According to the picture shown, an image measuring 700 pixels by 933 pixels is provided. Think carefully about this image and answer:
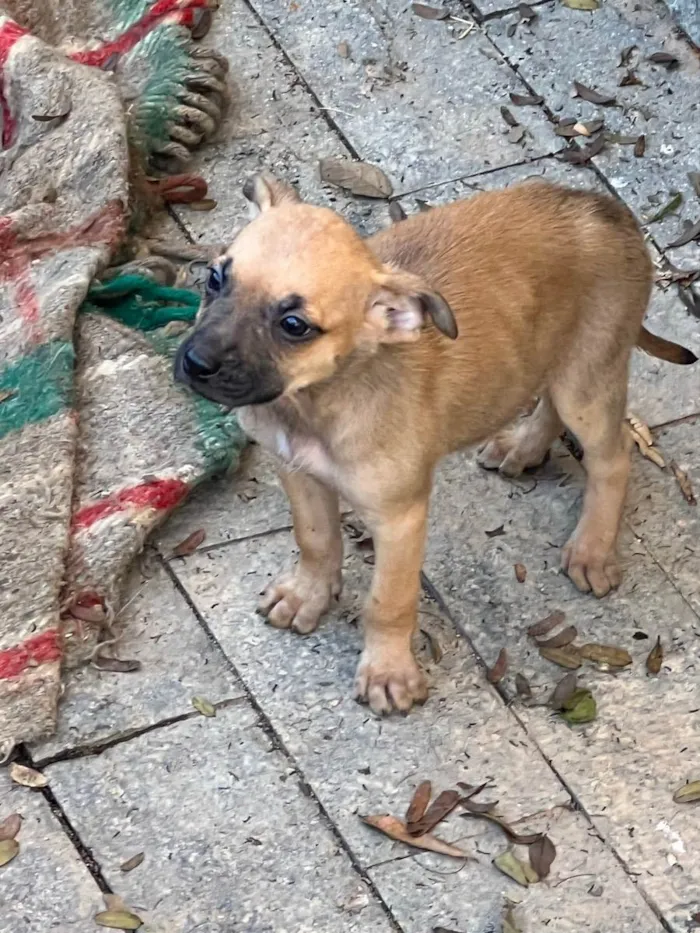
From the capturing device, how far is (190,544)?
16.9 ft

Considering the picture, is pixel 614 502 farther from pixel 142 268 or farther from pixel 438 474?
pixel 142 268

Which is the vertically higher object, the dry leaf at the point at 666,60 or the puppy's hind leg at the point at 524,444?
the dry leaf at the point at 666,60

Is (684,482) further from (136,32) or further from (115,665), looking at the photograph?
(136,32)

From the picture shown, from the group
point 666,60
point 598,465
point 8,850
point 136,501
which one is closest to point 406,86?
point 666,60

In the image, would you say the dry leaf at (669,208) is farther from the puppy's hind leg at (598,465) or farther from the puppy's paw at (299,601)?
the puppy's paw at (299,601)

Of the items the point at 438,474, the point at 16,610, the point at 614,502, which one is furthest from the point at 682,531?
the point at 16,610

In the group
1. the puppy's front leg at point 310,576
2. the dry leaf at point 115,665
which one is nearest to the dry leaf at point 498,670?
the puppy's front leg at point 310,576

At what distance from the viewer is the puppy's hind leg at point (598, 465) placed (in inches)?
188

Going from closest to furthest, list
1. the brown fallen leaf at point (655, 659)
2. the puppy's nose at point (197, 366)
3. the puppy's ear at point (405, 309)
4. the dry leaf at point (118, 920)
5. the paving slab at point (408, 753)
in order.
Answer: the puppy's nose at point (197, 366) → the puppy's ear at point (405, 309) → the dry leaf at point (118, 920) → the paving slab at point (408, 753) → the brown fallen leaf at point (655, 659)

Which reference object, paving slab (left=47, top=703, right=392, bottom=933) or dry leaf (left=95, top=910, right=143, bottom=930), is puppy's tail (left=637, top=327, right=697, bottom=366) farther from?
dry leaf (left=95, top=910, right=143, bottom=930)

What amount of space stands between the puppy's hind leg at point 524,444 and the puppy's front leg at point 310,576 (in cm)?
81

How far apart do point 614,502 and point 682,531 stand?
360 mm

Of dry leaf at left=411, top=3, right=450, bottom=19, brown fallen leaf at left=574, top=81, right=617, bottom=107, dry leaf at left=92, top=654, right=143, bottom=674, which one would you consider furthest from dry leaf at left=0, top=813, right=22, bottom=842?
dry leaf at left=411, top=3, right=450, bottom=19

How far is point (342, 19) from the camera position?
7031mm
